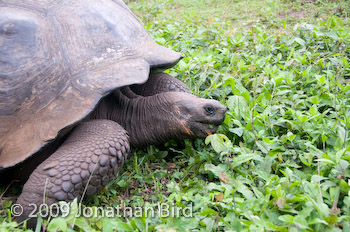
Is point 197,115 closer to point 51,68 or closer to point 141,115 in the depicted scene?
point 141,115

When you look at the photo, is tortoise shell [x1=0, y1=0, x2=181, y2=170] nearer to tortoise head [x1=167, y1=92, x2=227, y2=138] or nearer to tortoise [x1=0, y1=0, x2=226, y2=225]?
tortoise [x1=0, y1=0, x2=226, y2=225]

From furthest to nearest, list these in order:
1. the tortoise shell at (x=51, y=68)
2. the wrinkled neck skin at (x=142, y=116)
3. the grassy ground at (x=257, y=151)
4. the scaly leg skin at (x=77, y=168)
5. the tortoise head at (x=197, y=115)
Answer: the wrinkled neck skin at (x=142, y=116) → the tortoise head at (x=197, y=115) → the tortoise shell at (x=51, y=68) → the scaly leg skin at (x=77, y=168) → the grassy ground at (x=257, y=151)

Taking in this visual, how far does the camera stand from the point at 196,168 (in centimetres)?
259

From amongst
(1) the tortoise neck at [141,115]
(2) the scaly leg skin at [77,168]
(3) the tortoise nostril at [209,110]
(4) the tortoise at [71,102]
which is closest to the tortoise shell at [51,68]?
(4) the tortoise at [71,102]

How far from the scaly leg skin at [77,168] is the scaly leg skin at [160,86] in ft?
2.74

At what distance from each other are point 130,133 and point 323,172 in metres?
1.38

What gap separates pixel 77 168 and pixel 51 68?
2.20 feet

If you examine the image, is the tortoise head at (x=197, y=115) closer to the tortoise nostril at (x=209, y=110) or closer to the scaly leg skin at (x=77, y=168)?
the tortoise nostril at (x=209, y=110)

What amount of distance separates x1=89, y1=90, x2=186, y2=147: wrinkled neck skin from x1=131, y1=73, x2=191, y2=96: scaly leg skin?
31 cm

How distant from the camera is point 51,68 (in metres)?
2.39

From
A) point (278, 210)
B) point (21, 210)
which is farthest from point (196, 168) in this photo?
point (21, 210)

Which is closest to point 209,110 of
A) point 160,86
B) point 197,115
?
point 197,115

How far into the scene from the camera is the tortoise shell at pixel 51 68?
7.59 feet

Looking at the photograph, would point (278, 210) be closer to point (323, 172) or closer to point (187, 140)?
point (323, 172)
